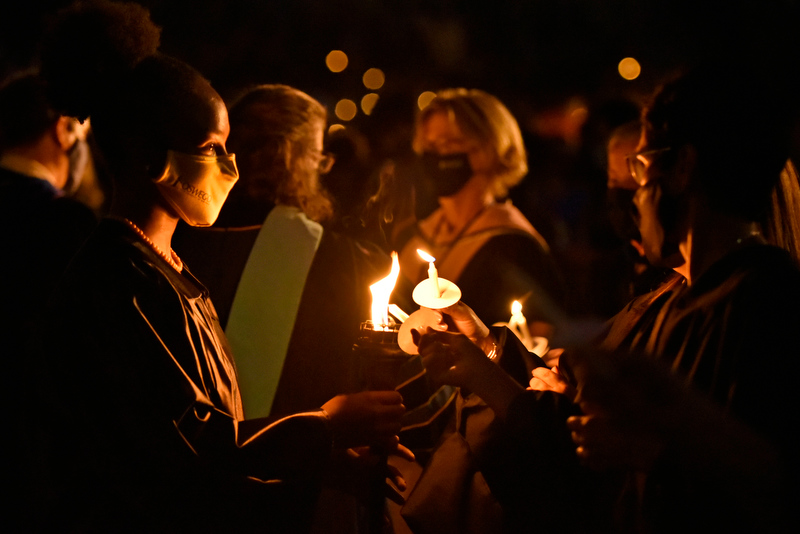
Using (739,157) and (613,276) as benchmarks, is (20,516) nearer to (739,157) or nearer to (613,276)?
(739,157)

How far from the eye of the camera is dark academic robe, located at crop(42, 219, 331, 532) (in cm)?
181

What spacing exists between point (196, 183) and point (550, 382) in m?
1.41

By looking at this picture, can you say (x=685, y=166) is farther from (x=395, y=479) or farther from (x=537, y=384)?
(x=395, y=479)

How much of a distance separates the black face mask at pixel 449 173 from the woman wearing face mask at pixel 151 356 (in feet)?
9.92

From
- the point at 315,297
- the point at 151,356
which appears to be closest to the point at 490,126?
the point at 315,297

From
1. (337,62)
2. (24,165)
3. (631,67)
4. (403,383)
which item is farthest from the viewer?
(337,62)

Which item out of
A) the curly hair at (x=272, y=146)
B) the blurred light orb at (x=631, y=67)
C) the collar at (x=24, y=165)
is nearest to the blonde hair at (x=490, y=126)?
the curly hair at (x=272, y=146)

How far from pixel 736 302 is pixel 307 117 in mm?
2250

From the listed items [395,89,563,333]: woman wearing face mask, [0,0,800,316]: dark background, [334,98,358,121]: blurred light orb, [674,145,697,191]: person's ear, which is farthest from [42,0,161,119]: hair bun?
[334,98,358,121]: blurred light orb

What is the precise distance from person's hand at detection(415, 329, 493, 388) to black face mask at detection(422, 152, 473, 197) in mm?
3114

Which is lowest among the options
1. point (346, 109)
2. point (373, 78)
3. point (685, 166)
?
point (346, 109)

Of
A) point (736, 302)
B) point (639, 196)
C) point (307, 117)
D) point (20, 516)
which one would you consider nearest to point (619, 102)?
point (307, 117)

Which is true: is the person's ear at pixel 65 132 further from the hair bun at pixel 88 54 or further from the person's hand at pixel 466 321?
the person's hand at pixel 466 321

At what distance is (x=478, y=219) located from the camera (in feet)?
16.6
